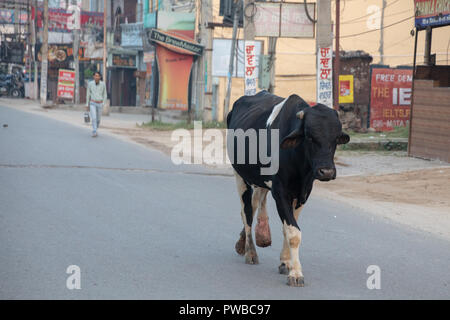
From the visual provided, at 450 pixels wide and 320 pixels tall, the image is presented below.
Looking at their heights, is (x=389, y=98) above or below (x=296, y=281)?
above

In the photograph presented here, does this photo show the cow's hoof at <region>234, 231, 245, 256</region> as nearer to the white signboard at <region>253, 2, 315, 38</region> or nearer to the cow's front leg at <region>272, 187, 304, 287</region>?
the cow's front leg at <region>272, 187, 304, 287</region>

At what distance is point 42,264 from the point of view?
6340 millimetres

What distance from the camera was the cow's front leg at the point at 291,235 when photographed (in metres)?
5.90

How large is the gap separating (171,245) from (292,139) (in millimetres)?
2208

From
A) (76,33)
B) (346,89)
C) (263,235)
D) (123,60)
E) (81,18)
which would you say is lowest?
(263,235)

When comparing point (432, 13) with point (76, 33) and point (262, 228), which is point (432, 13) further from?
point (76, 33)

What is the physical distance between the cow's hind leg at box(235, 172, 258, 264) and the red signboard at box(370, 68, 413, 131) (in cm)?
1878

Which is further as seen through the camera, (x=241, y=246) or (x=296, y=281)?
(x=241, y=246)

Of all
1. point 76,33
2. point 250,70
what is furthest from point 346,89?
point 76,33

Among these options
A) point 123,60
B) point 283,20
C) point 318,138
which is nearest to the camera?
point 318,138

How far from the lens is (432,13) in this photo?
16.9 metres
